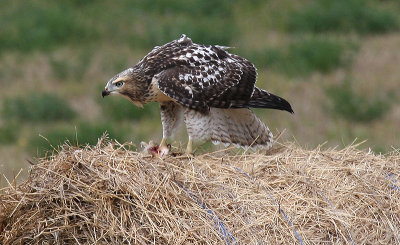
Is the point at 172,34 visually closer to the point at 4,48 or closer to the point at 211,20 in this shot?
the point at 211,20

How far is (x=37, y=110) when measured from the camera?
37.3 feet

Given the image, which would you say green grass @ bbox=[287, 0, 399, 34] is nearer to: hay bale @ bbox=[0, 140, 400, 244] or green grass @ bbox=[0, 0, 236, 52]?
green grass @ bbox=[0, 0, 236, 52]

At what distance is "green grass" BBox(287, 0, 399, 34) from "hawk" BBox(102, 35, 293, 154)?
24.9ft

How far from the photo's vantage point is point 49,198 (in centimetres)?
520

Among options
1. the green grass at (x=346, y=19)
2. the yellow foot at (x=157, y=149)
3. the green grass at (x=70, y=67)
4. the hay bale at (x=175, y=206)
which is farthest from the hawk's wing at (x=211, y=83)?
the green grass at (x=346, y=19)

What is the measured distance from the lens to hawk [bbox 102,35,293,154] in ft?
21.7

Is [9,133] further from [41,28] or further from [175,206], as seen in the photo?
[175,206]

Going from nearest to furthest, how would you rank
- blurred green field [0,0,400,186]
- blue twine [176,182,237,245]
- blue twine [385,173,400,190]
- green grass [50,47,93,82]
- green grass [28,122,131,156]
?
blue twine [176,182,237,245]
blue twine [385,173,400,190]
green grass [28,122,131,156]
blurred green field [0,0,400,186]
green grass [50,47,93,82]

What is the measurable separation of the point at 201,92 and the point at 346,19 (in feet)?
27.3

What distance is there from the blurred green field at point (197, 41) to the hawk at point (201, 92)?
2368mm

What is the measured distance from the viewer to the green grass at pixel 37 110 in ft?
37.4

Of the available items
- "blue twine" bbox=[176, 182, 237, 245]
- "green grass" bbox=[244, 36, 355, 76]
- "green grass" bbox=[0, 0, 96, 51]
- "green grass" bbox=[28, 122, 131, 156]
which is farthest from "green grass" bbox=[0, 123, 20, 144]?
"blue twine" bbox=[176, 182, 237, 245]

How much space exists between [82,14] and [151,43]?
1919 millimetres

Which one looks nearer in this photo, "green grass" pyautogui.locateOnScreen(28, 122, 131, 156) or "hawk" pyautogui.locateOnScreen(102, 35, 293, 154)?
"hawk" pyautogui.locateOnScreen(102, 35, 293, 154)
